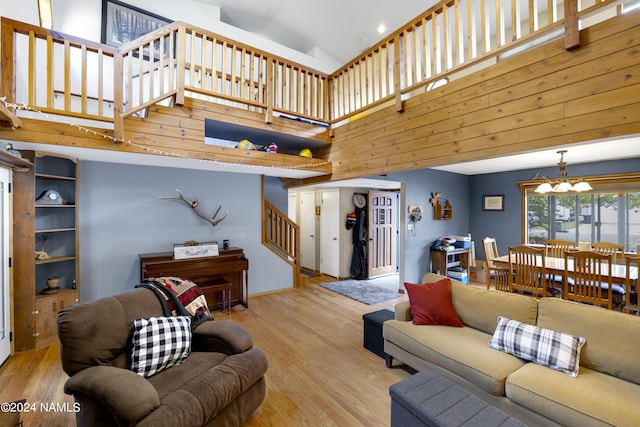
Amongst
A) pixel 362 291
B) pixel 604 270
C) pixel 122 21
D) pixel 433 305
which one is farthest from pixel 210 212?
pixel 604 270

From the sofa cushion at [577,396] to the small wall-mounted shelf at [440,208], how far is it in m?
4.14

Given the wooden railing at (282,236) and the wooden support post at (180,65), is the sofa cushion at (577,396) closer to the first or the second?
the wooden support post at (180,65)

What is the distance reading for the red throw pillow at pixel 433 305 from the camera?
255 centimetres

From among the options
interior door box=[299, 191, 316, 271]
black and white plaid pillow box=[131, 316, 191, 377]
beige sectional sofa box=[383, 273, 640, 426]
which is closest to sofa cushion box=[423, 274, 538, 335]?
beige sectional sofa box=[383, 273, 640, 426]

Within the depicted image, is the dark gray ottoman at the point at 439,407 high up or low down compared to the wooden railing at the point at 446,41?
down

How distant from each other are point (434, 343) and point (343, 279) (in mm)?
3963

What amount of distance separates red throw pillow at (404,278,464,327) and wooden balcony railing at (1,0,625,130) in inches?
79.0

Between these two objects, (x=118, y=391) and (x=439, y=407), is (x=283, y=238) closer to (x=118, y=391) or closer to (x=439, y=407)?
(x=118, y=391)

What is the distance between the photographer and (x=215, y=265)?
409 cm

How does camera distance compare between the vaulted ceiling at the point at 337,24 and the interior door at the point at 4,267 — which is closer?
the interior door at the point at 4,267

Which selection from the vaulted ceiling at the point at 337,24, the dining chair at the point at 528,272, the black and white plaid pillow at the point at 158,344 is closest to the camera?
the black and white plaid pillow at the point at 158,344

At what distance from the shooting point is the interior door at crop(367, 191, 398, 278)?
620 cm

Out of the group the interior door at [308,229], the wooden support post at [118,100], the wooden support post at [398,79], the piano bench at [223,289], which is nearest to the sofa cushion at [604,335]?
the wooden support post at [398,79]

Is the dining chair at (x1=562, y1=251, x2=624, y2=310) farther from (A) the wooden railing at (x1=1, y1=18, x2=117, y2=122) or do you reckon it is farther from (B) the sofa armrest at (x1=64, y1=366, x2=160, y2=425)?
(A) the wooden railing at (x1=1, y1=18, x2=117, y2=122)
